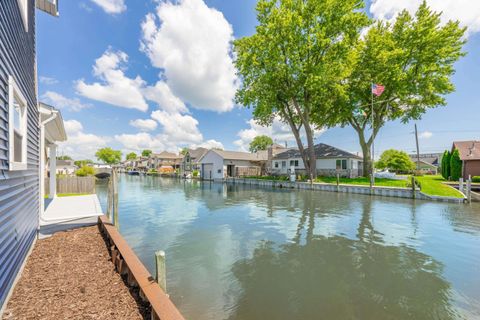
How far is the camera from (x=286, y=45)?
2006 centimetres

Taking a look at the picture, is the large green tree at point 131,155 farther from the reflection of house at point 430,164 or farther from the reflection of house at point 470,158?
the reflection of house at point 470,158

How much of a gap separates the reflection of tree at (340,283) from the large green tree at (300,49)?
15.5 m

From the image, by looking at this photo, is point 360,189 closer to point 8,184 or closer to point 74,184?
point 8,184

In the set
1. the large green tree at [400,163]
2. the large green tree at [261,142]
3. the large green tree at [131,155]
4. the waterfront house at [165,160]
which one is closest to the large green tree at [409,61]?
the large green tree at [400,163]

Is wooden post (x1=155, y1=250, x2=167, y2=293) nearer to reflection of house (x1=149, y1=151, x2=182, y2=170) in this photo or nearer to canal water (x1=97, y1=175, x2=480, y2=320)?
canal water (x1=97, y1=175, x2=480, y2=320)

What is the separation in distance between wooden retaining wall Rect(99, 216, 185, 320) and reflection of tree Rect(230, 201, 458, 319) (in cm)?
142

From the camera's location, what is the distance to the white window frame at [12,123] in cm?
283

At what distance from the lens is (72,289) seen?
122 inches

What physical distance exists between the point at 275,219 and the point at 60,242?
7.31 meters

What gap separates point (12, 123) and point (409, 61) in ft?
91.7

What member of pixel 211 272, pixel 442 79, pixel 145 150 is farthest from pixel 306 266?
pixel 145 150

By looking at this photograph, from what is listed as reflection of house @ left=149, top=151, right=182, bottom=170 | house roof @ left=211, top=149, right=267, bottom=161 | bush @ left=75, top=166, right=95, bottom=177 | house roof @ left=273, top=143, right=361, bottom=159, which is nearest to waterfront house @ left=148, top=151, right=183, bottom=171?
reflection of house @ left=149, top=151, right=182, bottom=170

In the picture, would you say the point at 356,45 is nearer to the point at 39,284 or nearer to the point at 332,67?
the point at 332,67

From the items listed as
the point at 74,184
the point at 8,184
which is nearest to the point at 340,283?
the point at 8,184
